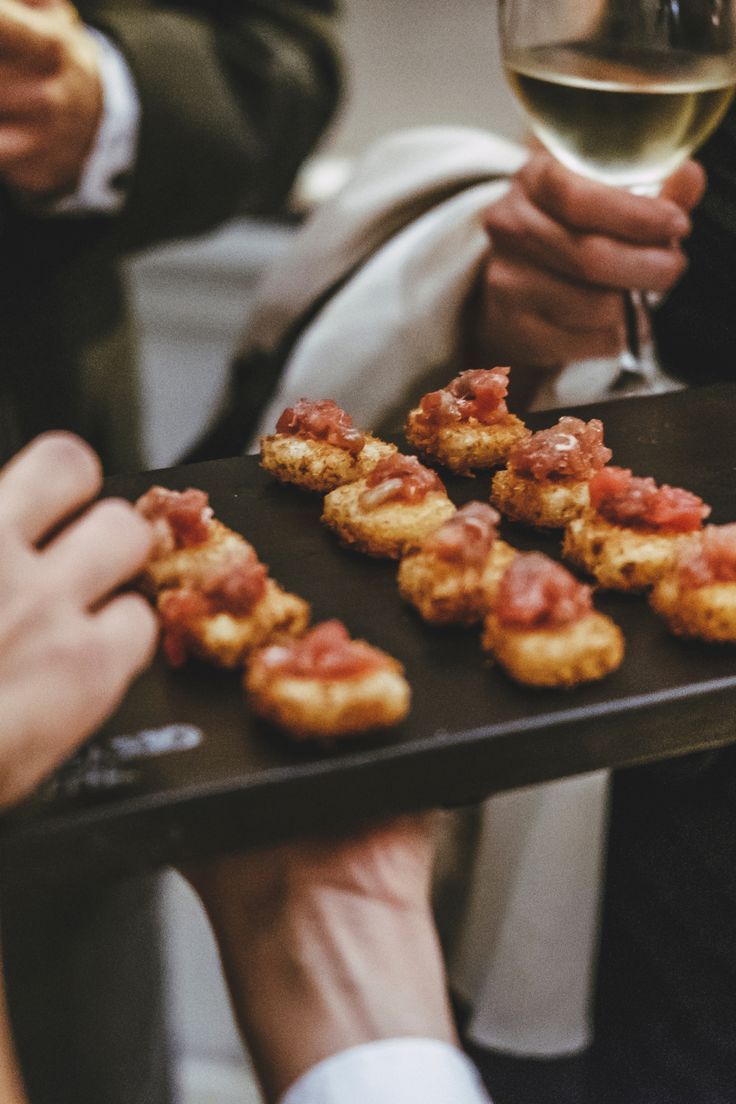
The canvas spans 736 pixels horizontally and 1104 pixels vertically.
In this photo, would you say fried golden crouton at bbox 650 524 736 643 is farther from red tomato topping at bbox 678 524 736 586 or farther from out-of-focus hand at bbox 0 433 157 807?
out-of-focus hand at bbox 0 433 157 807

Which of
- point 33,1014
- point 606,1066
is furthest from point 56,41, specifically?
point 606,1066

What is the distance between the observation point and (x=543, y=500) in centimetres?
99

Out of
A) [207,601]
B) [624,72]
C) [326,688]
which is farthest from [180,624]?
[624,72]

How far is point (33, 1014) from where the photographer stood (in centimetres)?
142

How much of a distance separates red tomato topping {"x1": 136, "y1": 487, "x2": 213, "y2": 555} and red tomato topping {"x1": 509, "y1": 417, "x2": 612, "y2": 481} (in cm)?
30

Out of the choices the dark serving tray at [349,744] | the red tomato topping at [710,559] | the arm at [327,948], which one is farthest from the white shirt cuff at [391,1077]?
the red tomato topping at [710,559]

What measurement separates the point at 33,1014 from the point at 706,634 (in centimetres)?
105

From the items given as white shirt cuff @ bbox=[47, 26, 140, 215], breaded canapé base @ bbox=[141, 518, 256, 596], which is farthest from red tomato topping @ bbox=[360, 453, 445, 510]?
white shirt cuff @ bbox=[47, 26, 140, 215]

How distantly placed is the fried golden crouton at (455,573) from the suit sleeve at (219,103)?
124 centimetres

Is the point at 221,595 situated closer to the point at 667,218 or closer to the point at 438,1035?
the point at 438,1035

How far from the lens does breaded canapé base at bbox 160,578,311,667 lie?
0.79 metres

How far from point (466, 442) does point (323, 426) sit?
14 cm

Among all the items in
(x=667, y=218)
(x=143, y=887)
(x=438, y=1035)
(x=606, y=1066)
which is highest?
(x=667, y=218)

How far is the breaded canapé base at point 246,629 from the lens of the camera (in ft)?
2.60
